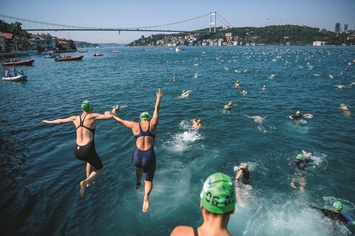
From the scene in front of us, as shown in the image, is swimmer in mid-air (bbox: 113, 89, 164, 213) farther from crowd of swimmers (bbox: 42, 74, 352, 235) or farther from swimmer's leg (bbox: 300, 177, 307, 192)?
swimmer's leg (bbox: 300, 177, 307, 192)

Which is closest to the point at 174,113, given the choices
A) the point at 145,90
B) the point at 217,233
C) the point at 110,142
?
the point at 110,142

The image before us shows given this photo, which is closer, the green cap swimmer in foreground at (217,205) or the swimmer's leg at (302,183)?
the green cap swimmer in foreground at (217,205)

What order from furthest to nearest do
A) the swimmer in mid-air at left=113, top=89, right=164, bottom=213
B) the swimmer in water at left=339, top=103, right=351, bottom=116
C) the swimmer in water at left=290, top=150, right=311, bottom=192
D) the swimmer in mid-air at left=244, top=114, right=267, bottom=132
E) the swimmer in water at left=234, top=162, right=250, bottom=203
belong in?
the swimmer in water at left=339, top=103, right=351, bottom=116 → the swimmer in mid-air at left=244, top=114, right=267, bottom=132 → the swimmer in water at left=290, top=150, right=311, bottom=192 → the swimmer in water at left=234, top=162, right=250, bottom=203 → the swimmer in mid-air at left=113, top=89, right=164, bottom=213

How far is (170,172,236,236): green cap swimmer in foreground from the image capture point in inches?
88.4

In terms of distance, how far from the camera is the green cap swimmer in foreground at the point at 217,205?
2.24 m

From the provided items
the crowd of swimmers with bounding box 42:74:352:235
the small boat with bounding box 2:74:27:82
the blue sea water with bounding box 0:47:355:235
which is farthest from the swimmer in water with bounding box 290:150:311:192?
the small boat with bounding box 2:74:27:82

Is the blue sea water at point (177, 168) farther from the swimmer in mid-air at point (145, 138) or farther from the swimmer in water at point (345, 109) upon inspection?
the swimmer in mid-air at point (145, 138)

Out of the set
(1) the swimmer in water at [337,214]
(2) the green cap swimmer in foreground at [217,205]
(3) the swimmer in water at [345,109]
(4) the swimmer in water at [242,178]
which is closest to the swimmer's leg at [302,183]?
(1) the swimmer in water at [337,214]

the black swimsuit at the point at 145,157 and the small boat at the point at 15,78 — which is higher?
the small boat at the point at 15,78

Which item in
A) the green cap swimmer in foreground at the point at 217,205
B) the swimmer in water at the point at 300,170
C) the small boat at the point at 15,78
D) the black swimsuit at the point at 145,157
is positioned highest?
the green cap swimmer in foreground at the point at 217,205

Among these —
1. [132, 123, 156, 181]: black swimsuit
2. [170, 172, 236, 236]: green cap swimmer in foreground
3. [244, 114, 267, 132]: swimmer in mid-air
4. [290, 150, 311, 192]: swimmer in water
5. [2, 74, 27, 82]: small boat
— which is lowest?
[290, 150, 311, 192]: swimmer in water

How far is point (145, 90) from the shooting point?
29.6m

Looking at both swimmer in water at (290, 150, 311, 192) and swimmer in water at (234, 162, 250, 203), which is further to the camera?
swimmer in water at (290, 150, 311, 192)

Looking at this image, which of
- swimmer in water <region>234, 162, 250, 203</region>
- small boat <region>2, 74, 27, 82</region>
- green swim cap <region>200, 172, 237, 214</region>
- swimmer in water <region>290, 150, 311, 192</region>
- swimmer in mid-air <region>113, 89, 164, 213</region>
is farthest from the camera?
small boat <region>2, 74, 27, 82</region>
